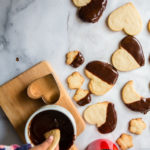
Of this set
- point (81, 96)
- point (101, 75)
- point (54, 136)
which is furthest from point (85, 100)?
point (54, 136)

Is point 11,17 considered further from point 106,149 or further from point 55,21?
point 106,149

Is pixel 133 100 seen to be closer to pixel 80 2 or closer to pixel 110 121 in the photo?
pixel 110 121

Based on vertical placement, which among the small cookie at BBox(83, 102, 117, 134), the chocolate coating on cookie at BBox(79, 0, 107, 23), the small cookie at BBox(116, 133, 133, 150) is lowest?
the small cookie at BBox(116, 133, 133, 150)

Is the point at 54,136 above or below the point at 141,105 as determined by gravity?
above

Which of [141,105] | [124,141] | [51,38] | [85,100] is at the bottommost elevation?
[124,141]

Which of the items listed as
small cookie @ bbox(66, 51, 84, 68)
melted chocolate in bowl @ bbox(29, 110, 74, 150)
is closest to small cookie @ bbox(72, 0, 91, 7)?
small cookie @ bbox(66, 51, 84, 68)

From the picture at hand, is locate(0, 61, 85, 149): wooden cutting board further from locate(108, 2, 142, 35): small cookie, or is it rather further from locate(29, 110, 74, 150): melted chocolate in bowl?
locate(108, 2, 142, 35): small cookie

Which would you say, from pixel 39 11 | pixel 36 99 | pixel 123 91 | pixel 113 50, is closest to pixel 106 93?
pixel 123 91
